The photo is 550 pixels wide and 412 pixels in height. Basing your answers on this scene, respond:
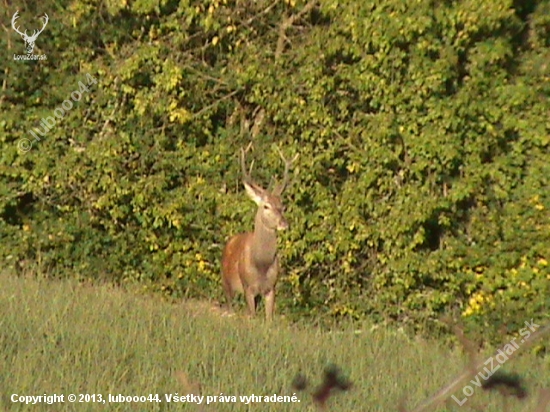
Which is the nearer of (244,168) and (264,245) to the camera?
(264,245)

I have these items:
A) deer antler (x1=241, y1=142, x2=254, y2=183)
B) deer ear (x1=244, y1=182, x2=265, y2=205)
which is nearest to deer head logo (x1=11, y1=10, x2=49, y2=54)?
deer antler (x1=241, y1=142, x2=254, y2=183)

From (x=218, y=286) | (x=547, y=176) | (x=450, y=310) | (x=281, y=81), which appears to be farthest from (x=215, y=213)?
(x=547, y=176)

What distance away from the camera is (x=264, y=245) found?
9734 mm

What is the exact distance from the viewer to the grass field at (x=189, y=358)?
18.2ft

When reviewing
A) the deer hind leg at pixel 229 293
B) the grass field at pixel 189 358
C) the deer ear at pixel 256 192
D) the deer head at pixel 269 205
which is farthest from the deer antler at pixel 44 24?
the grass field at pixel 189 358

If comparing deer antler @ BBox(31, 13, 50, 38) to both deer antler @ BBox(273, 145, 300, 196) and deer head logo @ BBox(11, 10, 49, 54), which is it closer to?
deer head logo @ BBox(11, 10, 49, 54)

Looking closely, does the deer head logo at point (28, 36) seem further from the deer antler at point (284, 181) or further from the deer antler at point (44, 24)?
the deer antler at point (284, 181)

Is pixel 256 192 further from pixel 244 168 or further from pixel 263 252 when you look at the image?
pixel 263 252

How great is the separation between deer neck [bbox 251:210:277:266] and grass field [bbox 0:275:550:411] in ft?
4.01

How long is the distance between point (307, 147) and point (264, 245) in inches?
59.6

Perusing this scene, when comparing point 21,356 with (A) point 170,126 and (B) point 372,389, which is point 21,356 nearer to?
(B) point 372,389

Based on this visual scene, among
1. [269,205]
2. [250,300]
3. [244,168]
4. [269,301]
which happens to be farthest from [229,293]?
[244,168]

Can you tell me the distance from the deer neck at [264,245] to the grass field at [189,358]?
122 cm

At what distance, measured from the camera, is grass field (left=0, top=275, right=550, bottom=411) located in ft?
18.2
